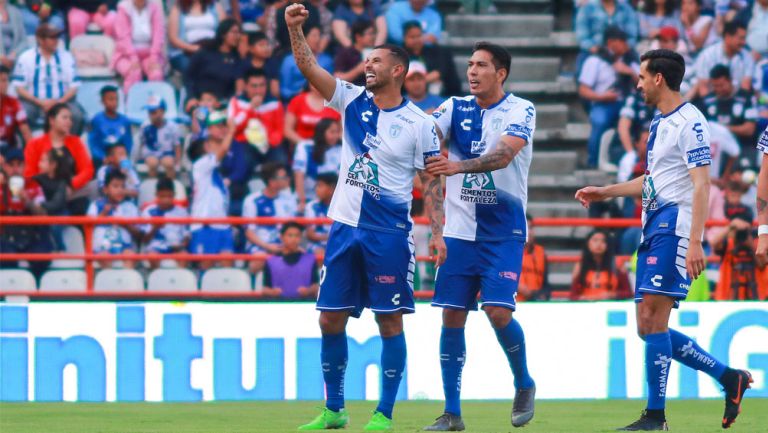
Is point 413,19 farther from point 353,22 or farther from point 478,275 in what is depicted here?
point 478,275

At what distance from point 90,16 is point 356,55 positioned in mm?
3608

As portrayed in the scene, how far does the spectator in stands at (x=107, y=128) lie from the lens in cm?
1827

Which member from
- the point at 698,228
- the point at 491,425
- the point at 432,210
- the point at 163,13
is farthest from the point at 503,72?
the point at 163,13

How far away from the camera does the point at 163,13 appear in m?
19.5

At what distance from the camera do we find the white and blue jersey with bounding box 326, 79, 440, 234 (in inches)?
396

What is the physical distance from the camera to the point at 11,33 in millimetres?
19172

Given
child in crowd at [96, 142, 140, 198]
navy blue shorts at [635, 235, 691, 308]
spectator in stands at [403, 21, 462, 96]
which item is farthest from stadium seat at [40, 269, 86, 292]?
navy blue shorts at [635, 235, 691, 308]

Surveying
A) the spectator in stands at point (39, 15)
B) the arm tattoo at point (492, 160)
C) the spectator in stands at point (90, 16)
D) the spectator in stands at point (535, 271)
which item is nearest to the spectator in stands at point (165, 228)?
the spectator in stands at point (90, 16)

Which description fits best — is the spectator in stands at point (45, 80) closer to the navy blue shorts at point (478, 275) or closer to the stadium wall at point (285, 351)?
the stadium wall at point (285, 351)

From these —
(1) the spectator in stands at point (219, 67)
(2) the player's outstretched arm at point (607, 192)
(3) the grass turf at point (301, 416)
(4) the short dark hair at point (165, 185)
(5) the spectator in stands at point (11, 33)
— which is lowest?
(3) the grass turf at point (301, 416)

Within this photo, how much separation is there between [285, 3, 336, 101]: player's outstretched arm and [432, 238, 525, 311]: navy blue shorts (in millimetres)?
1411

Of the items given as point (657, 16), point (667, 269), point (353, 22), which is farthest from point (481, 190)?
point (657, 16)

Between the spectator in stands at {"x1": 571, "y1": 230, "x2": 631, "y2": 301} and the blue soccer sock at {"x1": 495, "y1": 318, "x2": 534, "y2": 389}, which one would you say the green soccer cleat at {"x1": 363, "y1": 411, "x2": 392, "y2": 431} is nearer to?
the blue soccer sock at {"x1": 495, "y1": 318, "x2": 534, "y2": 389}

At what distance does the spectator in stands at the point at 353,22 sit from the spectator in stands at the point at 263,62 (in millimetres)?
945
